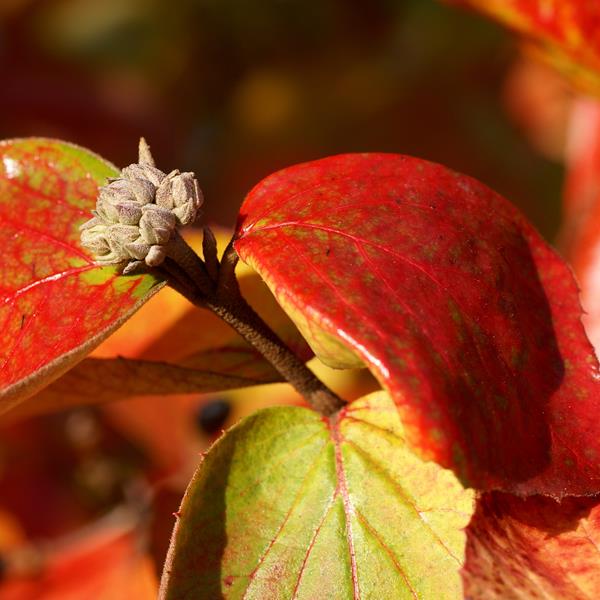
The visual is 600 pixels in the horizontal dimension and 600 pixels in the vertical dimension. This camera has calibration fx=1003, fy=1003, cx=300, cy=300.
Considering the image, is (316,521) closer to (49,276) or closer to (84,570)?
(49,276)

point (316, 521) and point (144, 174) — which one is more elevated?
point (144, 174)

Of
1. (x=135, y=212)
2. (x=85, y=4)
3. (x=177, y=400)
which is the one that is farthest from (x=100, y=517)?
(x=85, y=4)

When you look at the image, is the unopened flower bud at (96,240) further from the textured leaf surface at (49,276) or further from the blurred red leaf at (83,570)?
the blurred red leaf at (83,570)

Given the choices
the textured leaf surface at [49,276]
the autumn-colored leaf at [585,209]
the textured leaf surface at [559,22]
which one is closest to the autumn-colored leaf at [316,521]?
the textured leaf surface at [49,276]

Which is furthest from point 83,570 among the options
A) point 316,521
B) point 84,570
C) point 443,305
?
point 443,305

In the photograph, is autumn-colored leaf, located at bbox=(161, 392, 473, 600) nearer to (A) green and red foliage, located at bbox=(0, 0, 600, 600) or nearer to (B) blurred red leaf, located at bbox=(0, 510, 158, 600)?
(A) green and red foliage, located at bbox=(0, 0, 600, 600)

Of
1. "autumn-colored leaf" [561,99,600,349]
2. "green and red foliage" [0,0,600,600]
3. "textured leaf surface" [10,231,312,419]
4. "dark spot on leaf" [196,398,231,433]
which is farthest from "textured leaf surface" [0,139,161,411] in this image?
"dark spot on leaf" [196,398,231,433]
